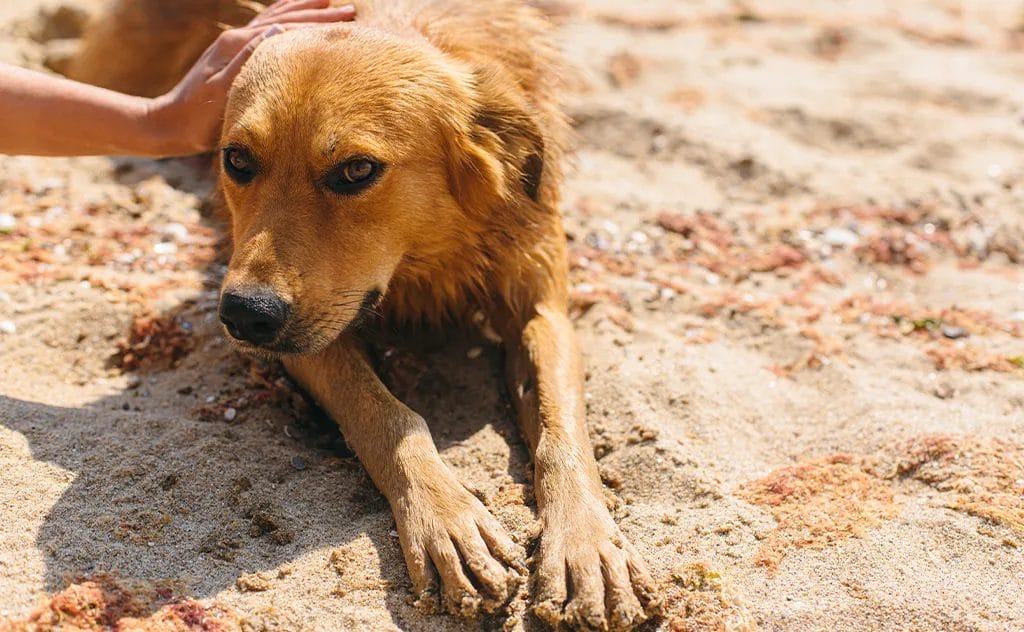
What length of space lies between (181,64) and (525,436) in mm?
2599

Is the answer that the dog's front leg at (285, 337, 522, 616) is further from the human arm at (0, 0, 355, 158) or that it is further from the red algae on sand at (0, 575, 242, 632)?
the human arm at (0, 0, 355, 158)

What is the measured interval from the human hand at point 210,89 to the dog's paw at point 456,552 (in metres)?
1.44

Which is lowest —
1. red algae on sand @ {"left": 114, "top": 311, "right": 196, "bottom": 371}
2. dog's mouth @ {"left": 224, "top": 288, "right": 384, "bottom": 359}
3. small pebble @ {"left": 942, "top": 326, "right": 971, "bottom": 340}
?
red algae on sand @ {"left": 114, "top": 311, "right": 196, "bottom": 371}

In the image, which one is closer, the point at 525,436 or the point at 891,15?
the point at 525,436

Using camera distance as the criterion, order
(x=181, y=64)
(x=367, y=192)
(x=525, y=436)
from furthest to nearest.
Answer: (x=181, y=64), (x=525, y=436), (x=367, y=192)

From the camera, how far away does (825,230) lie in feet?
15.7

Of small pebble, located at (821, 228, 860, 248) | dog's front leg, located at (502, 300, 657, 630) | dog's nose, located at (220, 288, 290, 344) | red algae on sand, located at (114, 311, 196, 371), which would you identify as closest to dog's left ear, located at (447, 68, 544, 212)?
dog's front leg, located at (502, 300, 657, 630)

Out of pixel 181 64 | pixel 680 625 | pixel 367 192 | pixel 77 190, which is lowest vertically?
pixel 77 190

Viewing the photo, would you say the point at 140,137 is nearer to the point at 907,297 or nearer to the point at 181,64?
the point at 181,64

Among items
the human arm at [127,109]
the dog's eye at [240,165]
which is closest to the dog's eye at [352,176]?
the dog's eye at [240,165]

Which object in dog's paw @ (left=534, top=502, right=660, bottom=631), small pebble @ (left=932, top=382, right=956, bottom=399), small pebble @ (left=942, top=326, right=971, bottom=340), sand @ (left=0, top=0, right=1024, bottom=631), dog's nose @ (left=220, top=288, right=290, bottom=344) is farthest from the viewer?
small pebble @ (left=942, top=326, right=971, bottom=340)

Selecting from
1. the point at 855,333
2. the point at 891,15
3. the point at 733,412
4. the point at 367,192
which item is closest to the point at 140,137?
the point at 367,192

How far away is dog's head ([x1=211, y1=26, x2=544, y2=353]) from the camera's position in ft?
9.45

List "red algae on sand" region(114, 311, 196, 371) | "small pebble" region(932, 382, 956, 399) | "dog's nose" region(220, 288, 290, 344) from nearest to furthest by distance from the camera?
"dog's nose" region(220, 288, 290, 344), "small pebble" region(932, 382, 956, 399), "red algae on sand" region(114, 311, 196, 371)
